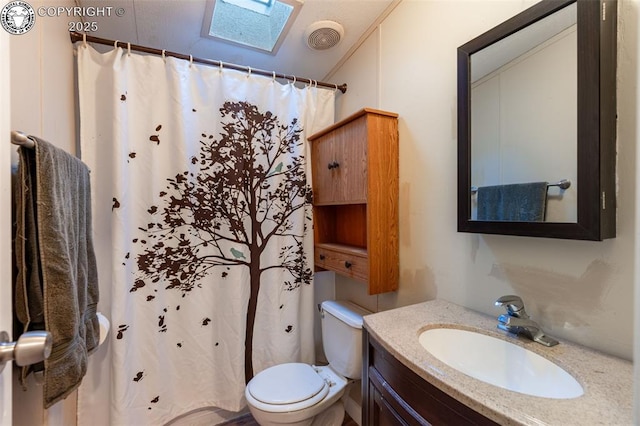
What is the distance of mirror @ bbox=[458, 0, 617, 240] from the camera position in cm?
73

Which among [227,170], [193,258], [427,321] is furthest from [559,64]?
[193,258]

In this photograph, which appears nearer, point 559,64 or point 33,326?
point 33,326

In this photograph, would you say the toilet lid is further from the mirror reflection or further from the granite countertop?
the mirror reflection

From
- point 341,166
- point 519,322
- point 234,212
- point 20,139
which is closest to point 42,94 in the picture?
point 20,139

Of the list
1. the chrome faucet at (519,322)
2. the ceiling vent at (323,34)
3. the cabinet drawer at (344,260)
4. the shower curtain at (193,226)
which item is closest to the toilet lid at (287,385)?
the shower curtain at (193,226)

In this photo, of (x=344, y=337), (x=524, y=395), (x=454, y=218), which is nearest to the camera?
(x=524, y=395)

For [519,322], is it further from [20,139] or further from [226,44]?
[226,44]

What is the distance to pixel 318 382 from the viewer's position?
4.78 feet

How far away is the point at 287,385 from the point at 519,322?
115 cm

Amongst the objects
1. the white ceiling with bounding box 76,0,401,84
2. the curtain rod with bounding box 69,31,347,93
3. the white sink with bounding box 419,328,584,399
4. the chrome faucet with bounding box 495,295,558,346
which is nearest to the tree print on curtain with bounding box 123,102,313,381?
the curtain rod with bounding box 69,31,347,93

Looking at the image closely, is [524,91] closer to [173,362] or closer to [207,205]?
[207,205]

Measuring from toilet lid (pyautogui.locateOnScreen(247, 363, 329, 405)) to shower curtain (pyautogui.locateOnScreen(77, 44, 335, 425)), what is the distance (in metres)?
0.25

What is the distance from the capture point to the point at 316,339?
2.02 metres

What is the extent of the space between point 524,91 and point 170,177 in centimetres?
171
